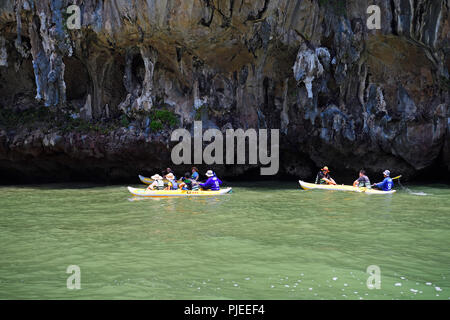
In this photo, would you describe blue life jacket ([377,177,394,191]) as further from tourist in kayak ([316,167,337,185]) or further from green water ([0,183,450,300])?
green water ([0,183,450,300])

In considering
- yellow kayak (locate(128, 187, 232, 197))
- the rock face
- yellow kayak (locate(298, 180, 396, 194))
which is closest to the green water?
yellow kayak (locate(128, 187, 232, 197))

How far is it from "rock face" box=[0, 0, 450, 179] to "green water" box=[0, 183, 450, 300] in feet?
23.2

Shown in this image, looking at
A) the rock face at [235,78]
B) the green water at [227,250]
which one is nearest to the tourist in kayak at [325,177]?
the rock face at [235,78]

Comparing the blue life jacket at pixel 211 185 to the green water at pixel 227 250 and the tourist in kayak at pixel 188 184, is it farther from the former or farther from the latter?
the green water at pixel 227 250

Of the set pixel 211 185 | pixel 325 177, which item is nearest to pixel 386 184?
pixel 325 177

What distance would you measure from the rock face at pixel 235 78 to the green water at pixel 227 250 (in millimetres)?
7069

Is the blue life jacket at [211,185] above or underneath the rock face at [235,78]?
underneath

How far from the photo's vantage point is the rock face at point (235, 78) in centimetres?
1723

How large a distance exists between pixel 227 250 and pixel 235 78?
14.0 meters

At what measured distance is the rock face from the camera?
17234mm

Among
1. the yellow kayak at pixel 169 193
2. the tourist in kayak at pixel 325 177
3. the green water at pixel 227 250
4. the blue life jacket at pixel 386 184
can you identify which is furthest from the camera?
the tourist in kayak at pixel 325 177

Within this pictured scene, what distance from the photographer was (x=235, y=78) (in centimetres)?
1978

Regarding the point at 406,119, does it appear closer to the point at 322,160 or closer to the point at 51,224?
the point at 322,160
